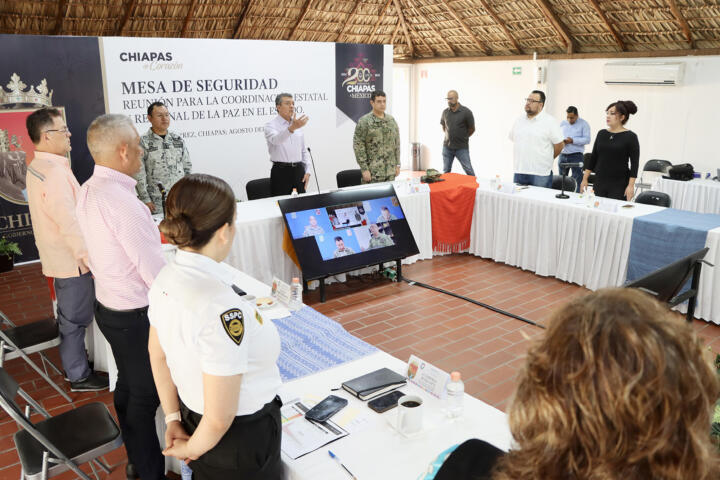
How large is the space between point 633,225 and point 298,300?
2.93 metres

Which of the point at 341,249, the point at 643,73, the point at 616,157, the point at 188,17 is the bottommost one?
the point at 341,249

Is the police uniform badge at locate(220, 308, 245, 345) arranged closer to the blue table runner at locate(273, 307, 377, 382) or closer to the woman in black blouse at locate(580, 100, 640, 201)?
the blue table runner at locate(273, 307, 377, 382)

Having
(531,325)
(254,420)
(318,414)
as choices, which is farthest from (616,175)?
(254,420)

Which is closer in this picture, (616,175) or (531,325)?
(531,325)

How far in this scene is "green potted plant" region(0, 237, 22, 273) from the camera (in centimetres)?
564

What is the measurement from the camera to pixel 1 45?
18.5 ft

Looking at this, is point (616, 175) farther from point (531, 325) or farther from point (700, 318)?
point (531, 325)

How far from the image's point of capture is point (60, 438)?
212 cm

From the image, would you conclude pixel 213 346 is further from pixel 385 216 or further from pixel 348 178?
pixel 348 178

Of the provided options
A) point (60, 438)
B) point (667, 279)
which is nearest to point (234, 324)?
point (60, 438)

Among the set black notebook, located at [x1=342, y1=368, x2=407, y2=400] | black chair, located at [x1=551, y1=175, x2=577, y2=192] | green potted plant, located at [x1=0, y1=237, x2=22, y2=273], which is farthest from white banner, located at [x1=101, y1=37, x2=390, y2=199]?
black notebook, located at [x1=342, y1=368, x2=407, y2=400]

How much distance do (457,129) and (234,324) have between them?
7561mm

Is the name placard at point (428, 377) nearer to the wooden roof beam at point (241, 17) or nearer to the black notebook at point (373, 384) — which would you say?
the black notebook at point (373, 384)

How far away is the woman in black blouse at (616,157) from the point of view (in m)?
5.04
